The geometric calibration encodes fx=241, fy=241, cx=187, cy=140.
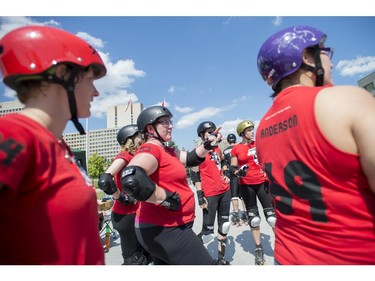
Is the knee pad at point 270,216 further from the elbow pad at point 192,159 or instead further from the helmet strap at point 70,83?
the helmet strap at point 70,83

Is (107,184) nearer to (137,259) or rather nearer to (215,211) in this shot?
(137,259)

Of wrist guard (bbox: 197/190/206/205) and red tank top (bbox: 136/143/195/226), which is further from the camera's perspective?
wrist guard (bbox: 197/190/206/205)

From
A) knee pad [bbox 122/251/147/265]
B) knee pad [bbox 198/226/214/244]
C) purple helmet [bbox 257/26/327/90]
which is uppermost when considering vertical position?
purple helmet [bbox 257/26/327/90]

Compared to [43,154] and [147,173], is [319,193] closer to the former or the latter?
[43,154]

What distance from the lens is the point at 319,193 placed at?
50.8 inches

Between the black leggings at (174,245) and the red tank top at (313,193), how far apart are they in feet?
3.40

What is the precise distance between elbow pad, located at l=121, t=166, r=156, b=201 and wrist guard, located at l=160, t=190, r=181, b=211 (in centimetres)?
18

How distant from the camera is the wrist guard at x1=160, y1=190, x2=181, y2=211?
7.65 ft

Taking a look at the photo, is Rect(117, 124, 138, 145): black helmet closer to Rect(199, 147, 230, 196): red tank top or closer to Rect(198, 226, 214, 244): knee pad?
Rect(199, 147, 230, 196): red tank top

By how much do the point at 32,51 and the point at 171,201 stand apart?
1.67m

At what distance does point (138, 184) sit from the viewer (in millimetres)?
2174

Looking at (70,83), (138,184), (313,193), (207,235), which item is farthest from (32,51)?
(207,235)

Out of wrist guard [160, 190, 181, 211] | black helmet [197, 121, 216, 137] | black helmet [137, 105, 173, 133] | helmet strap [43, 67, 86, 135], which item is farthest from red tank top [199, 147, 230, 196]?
helmet strap [43, 67, 86, 135]

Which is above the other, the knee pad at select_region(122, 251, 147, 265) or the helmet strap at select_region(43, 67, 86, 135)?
the helmet strap at select_region(43, 67, 86, 135)
